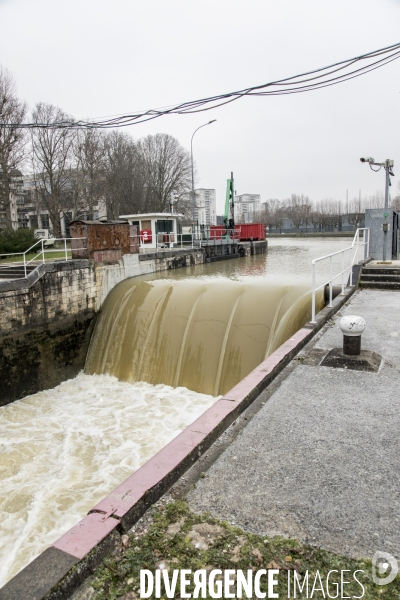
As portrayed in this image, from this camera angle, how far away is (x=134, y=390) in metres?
9.81

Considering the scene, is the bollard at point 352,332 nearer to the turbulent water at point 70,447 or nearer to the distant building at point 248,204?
the turbulent water at point 70,447

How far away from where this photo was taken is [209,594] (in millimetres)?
2252

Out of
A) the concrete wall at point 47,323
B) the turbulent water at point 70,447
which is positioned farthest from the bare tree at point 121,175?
the turbulent water at point 70,447

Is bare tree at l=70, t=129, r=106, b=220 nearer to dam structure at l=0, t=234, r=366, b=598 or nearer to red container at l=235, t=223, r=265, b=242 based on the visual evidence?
red container at l=235, t=223, r=265, b=242

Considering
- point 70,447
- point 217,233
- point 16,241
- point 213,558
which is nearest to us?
point 213,558

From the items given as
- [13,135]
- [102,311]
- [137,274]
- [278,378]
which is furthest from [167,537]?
[13,135]

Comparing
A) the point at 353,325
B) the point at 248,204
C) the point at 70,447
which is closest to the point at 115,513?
the point at 353,325

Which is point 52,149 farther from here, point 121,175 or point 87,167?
point 121,175

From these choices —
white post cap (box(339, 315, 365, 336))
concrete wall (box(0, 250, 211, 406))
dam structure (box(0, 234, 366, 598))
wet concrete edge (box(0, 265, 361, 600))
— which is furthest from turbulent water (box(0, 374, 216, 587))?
white post cap (box(339, 315, 365, 336))

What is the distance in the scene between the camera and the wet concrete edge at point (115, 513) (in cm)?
229

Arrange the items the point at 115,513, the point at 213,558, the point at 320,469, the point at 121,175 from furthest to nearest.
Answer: the point at 121,175, the point at 320,469, the point at 115,513, the point at 213,558

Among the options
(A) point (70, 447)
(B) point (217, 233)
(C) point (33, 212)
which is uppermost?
(C) point (33, 212)

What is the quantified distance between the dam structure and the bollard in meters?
0.77

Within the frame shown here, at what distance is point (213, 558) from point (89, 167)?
39.4 metres
